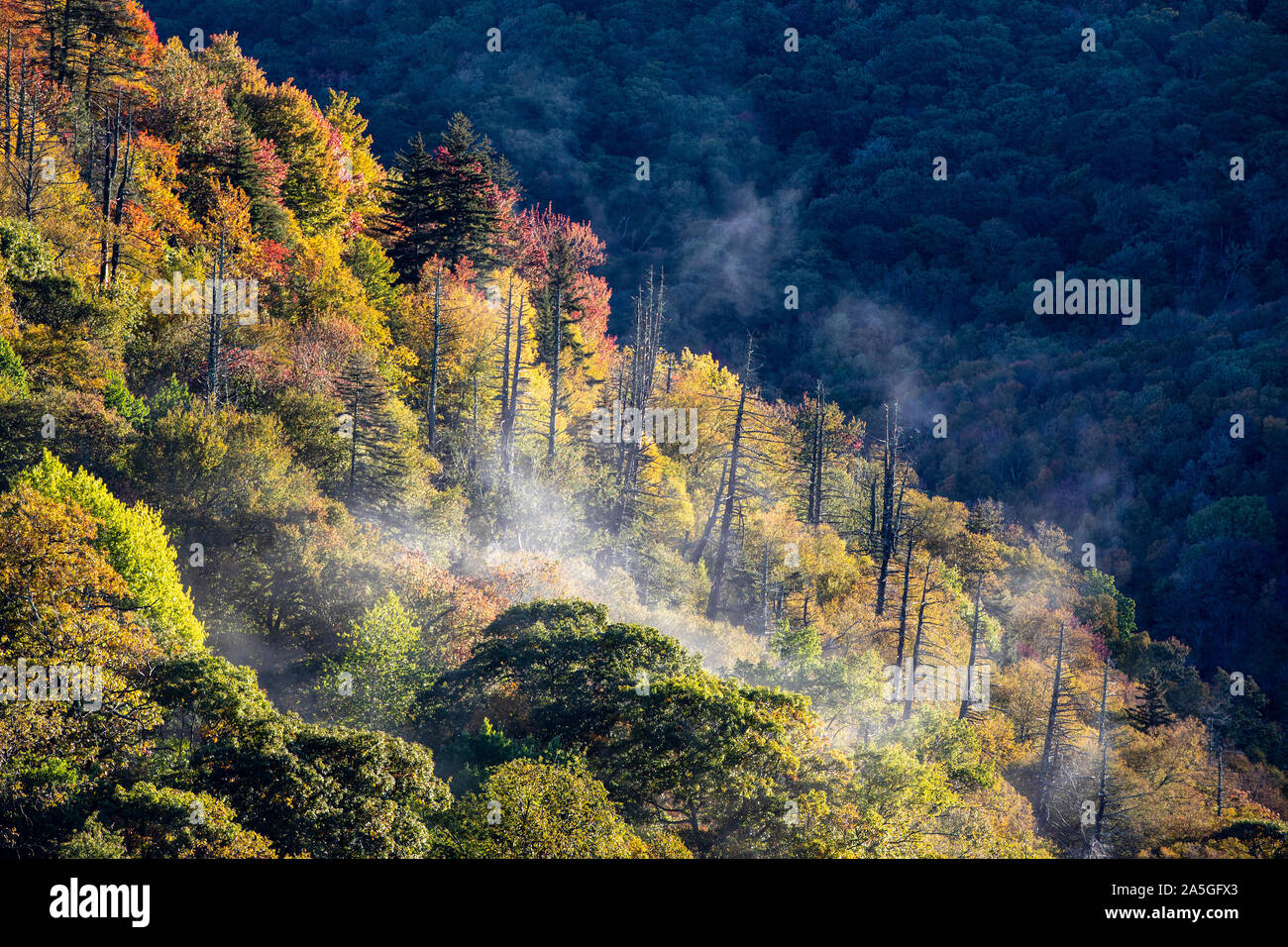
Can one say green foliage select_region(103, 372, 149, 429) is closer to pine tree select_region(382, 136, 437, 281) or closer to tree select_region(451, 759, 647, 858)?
tree select_region(451, 759, 647, 858)

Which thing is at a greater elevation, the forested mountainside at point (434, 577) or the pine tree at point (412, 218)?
the pine tree at point (412, 218)

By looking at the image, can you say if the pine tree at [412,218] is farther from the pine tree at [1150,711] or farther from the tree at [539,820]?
the pine tree at [1150,711]


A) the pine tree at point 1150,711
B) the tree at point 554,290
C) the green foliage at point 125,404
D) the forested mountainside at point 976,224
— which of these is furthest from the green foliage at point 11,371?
the forested mountainside at point 976,224

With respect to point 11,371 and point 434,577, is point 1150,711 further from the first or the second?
point 11,371

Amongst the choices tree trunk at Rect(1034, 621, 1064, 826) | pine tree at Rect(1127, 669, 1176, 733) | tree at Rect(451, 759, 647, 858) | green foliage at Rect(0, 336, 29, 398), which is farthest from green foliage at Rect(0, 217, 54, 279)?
pine tree at Rect(1127, 669, 1176, 733)

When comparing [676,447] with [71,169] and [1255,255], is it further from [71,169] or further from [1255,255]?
[1255,255]

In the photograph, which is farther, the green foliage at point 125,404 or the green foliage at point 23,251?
the green foliage at point 23,251
